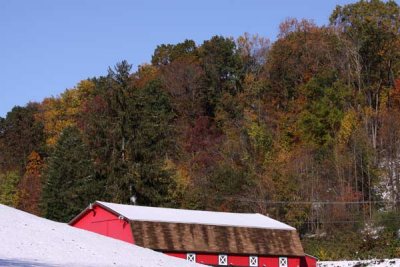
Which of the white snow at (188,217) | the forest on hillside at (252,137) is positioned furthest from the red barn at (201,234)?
the forest on hillside at (252,137)

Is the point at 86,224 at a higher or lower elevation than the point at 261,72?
lower

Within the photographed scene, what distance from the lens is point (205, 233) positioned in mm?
51125

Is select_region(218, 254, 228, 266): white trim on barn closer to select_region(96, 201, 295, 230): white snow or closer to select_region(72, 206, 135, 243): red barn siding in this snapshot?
select_region(96, 201, 295, 230): white snow

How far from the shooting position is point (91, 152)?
7081 centimetres

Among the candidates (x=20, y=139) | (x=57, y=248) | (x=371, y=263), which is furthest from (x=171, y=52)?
(x=57, y=248)

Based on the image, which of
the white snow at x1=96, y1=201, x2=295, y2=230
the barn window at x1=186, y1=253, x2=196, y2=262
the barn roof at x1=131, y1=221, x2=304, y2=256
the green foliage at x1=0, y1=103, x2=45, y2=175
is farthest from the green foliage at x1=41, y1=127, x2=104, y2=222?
the green foliage at x1=0, y1=103, x2=45, y2=175

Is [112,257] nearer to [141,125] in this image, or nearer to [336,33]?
[141,125]

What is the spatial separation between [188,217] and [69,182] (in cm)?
2764

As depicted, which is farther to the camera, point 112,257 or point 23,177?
point 23,177

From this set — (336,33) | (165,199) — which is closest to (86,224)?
(165,199)

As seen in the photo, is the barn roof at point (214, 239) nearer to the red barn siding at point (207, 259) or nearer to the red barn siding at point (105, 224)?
the red barn siding at point (207, 259)

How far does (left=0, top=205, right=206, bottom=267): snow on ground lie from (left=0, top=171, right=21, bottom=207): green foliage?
53625 mm

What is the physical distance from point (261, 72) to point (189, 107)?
9.87 meters

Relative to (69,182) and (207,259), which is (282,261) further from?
(69,182)
